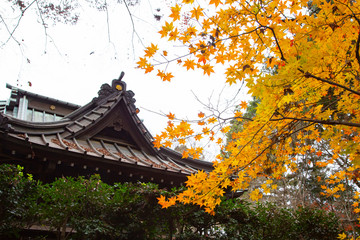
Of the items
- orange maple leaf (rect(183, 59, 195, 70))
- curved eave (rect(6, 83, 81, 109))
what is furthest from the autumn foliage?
curved eave (rect(6, 83, 81, 109))

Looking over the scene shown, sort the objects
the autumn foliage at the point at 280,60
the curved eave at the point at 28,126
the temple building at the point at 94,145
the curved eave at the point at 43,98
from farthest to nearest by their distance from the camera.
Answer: the curved eave at the point at 43,98, the temple building at the point at 94,145, the curved eave at the point at 28,126, the autumn foliage at the point at 280,60

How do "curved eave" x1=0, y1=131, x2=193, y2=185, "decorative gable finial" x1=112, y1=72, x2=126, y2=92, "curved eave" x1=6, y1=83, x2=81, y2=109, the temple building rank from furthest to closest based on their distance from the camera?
1. "curved eave" x1=6, y1=83, x2=81, y2=109
2. "decorative gable finial" x1=112, y1=72, x2=126, y2=92
3. the temple building
4. "curved eave" x1=0, y1=131, x2=193, y2=185

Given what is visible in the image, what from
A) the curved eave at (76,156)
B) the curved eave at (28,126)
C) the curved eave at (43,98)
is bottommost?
the curved eave at (76,156)

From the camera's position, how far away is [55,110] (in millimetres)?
9945

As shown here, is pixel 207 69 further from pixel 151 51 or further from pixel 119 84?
pixel 119 84

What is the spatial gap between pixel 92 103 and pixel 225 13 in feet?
18.6

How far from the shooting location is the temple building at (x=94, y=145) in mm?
4883

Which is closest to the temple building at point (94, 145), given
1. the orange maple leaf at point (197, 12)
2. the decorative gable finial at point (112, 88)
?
the decorative gable finial at point (112, 88)

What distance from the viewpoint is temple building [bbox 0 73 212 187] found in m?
4.88

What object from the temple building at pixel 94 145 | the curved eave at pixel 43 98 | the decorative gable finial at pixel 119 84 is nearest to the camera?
the temple building at pixel 94 145

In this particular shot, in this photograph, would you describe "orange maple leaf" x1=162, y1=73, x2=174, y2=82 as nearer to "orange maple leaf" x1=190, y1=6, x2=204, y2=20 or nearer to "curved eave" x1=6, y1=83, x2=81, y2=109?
"orange maple leaf" x1=190, y1=6, x2=204, y2=20

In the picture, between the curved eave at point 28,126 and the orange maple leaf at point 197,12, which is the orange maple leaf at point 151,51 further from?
the curved eave at point 28,126

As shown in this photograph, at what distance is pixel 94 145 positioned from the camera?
6387mm

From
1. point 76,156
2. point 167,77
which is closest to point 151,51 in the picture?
point 167,77
